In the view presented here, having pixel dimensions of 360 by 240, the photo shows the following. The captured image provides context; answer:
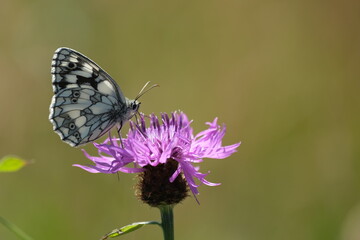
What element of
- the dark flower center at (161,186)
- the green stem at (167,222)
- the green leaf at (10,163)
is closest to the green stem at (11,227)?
the green leaf at (10,163)

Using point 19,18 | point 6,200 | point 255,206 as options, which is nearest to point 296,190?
point 255,206

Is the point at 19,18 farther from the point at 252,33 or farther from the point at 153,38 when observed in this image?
the point at 252,33

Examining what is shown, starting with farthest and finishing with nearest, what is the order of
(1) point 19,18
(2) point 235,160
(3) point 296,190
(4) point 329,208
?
(1) point 19,18, (2) point 235,160, (3) point 296,190, (4) point 329,208

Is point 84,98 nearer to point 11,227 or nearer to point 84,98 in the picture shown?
point 84,98

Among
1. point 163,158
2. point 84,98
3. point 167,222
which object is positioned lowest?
point 167,222

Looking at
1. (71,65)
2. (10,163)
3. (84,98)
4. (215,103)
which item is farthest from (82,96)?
(215,103)

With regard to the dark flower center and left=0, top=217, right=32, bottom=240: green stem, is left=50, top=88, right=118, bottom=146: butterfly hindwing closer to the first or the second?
the dark flower center

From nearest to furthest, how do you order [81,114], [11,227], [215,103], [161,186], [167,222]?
[11,227]
[167,222]
[161,186]
[81,114]
[215,103]
